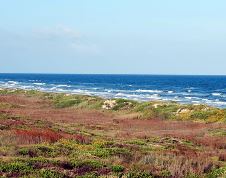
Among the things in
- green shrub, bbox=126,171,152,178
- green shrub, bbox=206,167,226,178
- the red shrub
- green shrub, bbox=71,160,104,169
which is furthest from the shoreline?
green shrub, bbox=126,171,152,178

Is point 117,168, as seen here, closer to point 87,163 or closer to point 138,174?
point 138,174

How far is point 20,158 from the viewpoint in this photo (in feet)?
48.5

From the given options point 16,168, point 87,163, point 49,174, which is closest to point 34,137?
point 87,163

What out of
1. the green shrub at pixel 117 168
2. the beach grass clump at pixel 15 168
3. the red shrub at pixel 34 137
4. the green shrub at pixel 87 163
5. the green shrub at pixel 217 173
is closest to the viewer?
the beach grass clump at pixel 15 168

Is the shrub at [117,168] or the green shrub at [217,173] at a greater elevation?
the shrub at [117,168]

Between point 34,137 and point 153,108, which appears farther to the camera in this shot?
point 153,108

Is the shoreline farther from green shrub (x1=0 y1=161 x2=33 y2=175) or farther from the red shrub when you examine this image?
green shrub (x1=0 y1=161 x2=33 y2=175)

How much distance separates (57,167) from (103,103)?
46951 millimetres

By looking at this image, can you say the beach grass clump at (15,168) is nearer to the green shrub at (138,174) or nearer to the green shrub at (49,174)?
the green shrub at (49,174)

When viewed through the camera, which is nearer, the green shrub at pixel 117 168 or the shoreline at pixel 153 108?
the green shrub at pixel 117 168

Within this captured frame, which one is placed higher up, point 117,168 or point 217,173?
point 117,168

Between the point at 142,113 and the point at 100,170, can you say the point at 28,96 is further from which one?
the point at 100,170

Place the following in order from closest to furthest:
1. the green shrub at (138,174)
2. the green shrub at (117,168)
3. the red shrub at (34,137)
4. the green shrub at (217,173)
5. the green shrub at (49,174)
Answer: the green shrub at (49,174)
the green shrub at (138,174)
the green shrub at (117,168)
the green shrub at (217,173)
the red shrub at (34,137)

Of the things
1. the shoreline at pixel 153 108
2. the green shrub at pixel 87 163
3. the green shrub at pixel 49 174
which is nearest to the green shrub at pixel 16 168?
the green shrub at pixel 49 174
